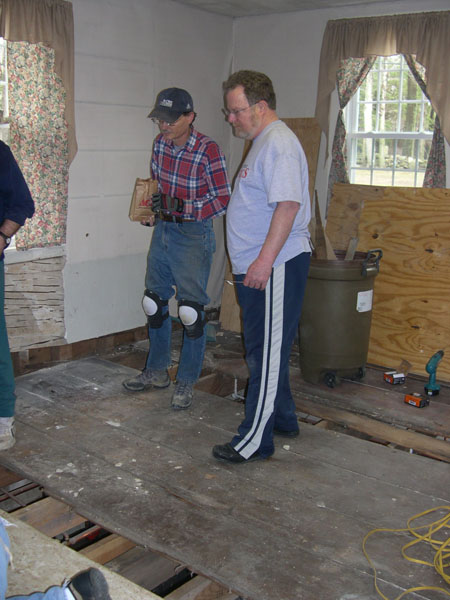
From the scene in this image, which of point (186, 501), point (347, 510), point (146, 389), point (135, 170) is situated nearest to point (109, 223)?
point (135, 170)

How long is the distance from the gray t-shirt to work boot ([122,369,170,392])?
4.05ft

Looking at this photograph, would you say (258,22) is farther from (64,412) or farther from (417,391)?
(64,412)

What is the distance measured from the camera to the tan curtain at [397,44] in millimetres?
4387

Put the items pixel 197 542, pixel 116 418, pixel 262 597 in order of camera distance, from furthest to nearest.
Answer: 1. pixel 116 418
2. pixel 197 542
3. pixel 262 597

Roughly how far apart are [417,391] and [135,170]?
257 cm

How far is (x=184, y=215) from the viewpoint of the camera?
3367mm

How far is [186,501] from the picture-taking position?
103 inches

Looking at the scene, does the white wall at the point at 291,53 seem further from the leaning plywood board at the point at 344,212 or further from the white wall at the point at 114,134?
the white wall at the point at 114,134

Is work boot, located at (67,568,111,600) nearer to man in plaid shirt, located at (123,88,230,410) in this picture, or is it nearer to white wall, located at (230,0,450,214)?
man in plaid shirt, located at (123,88,230,410)

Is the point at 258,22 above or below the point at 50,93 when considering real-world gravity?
above

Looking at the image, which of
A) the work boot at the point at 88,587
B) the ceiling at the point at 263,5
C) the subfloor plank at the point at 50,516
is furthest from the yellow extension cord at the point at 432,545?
the ceiling at the point at 263,5

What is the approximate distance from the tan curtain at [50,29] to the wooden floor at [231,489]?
1919 millimetres

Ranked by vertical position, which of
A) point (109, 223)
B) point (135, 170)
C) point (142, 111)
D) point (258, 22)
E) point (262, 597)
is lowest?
point (262, 597)

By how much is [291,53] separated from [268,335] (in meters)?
3.35
